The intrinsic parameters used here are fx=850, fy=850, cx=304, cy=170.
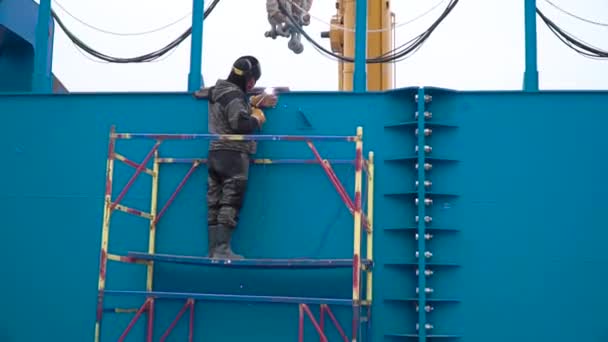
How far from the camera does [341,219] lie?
8844mm

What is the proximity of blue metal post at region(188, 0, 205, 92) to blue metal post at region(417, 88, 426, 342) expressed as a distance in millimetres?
2501

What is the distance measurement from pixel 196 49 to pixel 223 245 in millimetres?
2451

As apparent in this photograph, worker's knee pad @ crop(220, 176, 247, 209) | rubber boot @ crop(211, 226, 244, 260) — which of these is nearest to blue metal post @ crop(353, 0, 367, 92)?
worker's knee pad @ crop(220, 176, 247, 209)

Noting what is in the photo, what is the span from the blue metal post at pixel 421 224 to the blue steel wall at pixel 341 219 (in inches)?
7.4

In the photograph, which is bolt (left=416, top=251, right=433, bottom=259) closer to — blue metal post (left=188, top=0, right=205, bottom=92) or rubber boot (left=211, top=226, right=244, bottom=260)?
rubber boot (left=211, top=226, right=244, bottom=260)

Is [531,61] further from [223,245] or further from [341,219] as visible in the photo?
[223,245]

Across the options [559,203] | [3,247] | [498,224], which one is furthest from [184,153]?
[559,203]

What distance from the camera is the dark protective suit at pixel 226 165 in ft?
27.3

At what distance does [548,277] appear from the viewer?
8539mm

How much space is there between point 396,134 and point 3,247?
4421 mm

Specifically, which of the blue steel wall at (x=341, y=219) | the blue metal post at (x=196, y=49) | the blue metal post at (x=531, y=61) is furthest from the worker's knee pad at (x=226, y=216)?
the blue metal post at (x=531, y=61)

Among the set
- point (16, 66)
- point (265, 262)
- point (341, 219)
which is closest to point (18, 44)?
point (16, 66)

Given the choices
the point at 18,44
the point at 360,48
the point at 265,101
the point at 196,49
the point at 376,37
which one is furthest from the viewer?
the point at 376,37

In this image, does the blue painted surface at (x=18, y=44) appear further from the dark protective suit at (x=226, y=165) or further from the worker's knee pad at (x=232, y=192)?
the worker's knee pad at (x=232, y=192)
